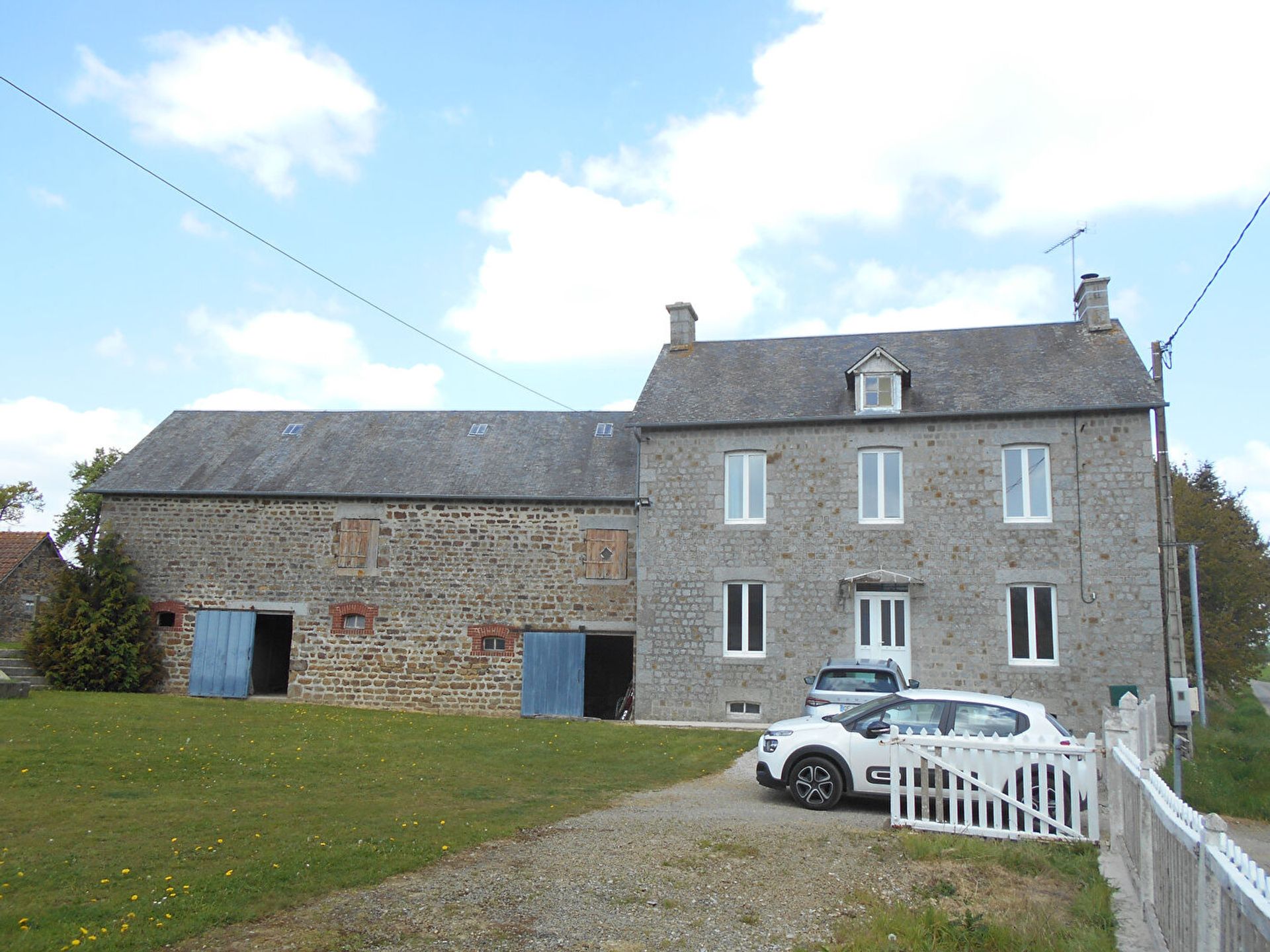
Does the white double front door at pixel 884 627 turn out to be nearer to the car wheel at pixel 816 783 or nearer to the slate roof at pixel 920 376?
the slate roof at pixel 920 376

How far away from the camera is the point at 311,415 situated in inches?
969

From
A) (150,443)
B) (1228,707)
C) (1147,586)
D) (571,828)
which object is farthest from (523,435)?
(1228,707)

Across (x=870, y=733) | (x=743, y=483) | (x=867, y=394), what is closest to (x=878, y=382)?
(x=867, y=394)

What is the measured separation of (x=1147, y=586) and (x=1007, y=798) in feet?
34.4

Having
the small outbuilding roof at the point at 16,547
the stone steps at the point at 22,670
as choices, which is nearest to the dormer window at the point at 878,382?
the stone steps at the point at 22,670

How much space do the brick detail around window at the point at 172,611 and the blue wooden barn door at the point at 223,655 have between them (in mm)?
520

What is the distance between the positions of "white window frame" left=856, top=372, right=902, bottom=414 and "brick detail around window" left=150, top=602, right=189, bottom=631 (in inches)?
623

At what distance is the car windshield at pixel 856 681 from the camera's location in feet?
44.9

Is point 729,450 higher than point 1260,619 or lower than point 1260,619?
higher

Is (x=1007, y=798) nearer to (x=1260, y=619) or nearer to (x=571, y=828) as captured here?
(x=571, y=828)

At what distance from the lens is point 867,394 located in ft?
61.7

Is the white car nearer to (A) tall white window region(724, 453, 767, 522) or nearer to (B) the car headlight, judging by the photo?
(B) the car headlight

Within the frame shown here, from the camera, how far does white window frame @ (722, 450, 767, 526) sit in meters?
19.1

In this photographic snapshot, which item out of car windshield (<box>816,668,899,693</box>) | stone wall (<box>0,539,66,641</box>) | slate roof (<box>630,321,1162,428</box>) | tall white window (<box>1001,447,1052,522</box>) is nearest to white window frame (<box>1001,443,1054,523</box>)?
tall white window (<box>1001,447,1052,522</box>)
